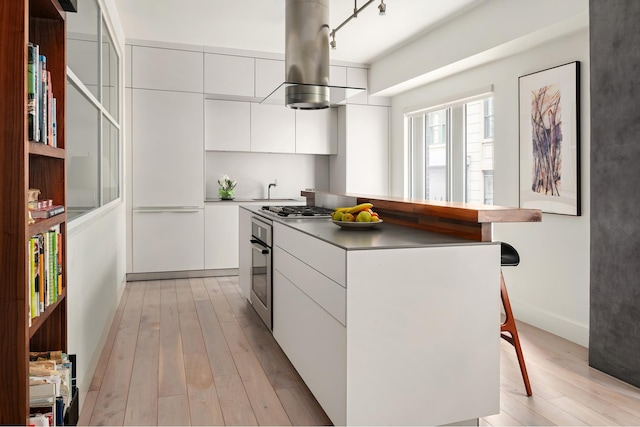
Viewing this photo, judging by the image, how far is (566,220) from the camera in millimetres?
3527

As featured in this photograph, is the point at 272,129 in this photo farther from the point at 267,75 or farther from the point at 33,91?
the point at 33,91

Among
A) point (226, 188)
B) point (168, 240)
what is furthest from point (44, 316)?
point (226, 188)

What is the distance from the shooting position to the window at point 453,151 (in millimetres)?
4695

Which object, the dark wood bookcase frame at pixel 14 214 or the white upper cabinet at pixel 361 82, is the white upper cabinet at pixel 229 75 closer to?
the white upper cabinet at pixel 361 82

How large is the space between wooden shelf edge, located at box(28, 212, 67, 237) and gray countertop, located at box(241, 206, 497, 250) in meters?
1.00

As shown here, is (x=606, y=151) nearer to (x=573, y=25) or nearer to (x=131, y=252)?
(x=573, y=25)

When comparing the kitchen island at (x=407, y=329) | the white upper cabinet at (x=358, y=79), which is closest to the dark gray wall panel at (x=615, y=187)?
the kitchen island at (x=407, y=329)

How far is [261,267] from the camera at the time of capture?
347 centimetres

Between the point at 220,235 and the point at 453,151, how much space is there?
2.68m

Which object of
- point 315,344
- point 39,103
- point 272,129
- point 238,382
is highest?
point 272,129

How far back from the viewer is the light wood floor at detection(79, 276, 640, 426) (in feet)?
7.43

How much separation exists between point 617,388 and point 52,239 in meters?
2.71

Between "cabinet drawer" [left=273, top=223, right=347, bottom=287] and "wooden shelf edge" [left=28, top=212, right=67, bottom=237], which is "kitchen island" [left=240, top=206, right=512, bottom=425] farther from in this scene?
"wooden shelf edge" [left=28, top=212, right=67, bottom=237]

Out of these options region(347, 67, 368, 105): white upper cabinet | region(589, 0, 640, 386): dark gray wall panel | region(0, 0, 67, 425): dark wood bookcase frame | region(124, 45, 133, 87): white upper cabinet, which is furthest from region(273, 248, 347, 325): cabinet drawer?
region(347, 67, 368, 105): white upper cabinet
